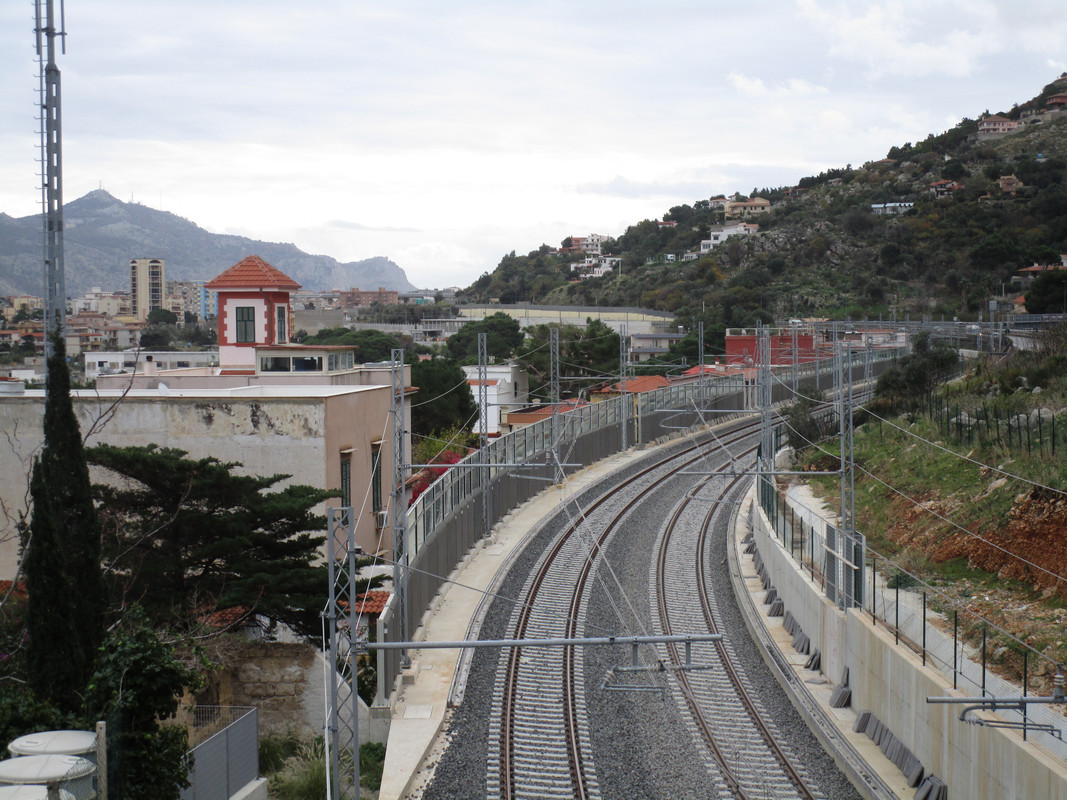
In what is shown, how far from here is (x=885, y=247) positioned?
302ft

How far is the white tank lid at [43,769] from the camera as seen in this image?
28.8ft

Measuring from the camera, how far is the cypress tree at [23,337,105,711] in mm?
11672

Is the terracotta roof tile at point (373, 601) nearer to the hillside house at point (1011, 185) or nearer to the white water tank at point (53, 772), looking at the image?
the white water tank at point (53, 772)

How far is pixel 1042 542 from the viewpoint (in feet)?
49.5

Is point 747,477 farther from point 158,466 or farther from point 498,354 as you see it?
point 498,354

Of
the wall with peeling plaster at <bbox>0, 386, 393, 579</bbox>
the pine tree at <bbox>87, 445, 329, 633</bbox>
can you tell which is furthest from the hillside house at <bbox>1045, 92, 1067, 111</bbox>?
the pine tree at <bbox>87, 445, 329, 633</bbox>

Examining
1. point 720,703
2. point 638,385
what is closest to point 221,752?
point 720,703

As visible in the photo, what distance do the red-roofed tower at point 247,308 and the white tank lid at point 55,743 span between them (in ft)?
84.1

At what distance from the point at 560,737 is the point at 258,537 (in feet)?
20.1

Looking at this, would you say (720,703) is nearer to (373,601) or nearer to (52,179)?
(373,601)

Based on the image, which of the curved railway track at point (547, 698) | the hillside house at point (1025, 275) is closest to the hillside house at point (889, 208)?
the hillside house at point (1025, 275)

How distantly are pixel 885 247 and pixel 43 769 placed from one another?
9251cm

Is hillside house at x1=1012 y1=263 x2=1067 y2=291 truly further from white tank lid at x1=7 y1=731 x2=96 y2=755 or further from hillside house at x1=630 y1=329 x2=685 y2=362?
white tank lid at x1=7 y1=731 x2=96 y2=755

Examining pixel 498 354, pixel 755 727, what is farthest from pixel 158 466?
pixel 498 354
